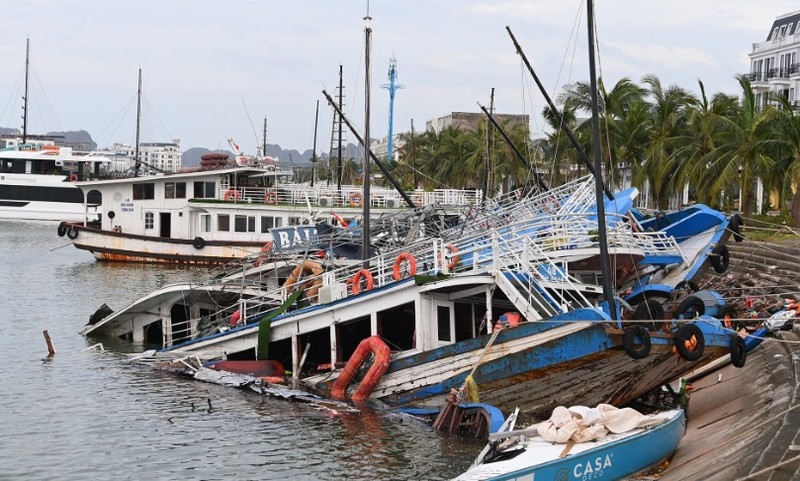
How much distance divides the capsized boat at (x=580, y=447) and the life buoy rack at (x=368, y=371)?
467 cm

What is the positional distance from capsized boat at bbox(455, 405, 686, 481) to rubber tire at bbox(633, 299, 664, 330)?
105 inches

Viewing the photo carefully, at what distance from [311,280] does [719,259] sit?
10040 mm

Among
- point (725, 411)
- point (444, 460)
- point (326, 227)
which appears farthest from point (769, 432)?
point (326, 227)

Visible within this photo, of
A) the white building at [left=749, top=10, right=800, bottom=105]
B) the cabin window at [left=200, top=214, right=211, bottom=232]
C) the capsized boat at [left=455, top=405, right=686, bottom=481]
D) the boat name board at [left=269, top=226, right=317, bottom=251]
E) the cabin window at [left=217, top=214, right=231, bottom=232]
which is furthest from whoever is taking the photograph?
the white building at [left=749, top=10, right=800, bottom=105]

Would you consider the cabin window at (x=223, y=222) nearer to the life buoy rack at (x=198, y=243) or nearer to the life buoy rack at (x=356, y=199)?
the life buoy rack at (x=198, y=243)

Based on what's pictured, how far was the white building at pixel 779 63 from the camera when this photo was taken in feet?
233

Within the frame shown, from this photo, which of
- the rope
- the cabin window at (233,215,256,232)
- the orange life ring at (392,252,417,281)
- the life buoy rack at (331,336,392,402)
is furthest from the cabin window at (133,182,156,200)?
the rope

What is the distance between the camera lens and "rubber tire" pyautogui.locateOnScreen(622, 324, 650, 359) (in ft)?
53.4

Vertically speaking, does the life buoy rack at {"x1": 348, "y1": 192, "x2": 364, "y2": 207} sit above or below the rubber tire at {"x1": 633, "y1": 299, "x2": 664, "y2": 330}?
above

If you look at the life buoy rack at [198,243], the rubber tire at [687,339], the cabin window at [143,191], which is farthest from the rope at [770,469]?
the cabin window at [143,191]

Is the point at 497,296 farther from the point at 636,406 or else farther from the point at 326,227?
the point at 326,227

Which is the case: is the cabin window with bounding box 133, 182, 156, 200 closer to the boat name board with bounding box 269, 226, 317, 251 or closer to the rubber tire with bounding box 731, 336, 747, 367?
the boat name board with bounding box 269, 226, 317, 251

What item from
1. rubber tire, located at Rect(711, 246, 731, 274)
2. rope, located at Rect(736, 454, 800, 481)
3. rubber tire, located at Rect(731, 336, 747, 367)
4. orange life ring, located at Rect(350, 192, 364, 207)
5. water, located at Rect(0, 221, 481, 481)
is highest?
orange life ring, located at Rect(350, 192, 364, 207)

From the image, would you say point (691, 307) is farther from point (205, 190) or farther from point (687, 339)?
point (205, 190)
